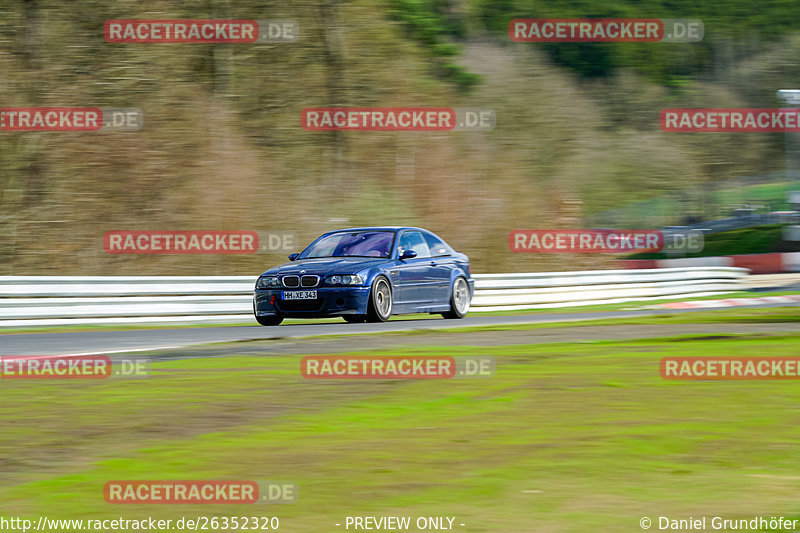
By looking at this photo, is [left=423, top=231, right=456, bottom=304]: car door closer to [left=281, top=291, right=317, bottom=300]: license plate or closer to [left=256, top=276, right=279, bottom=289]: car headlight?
[left=281, top=291, right=317, bottom=300]: license plate

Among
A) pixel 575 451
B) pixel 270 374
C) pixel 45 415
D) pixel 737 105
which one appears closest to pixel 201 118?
pixel 270 374

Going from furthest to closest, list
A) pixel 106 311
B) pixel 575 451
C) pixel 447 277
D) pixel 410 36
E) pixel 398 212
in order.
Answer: pixel 410 36
pixel 398 212
pixel 447 277
pixel 106 311
pixel 575 451

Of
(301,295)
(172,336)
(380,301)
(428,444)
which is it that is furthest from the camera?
(380,301)

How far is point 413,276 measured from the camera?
49.2 ft

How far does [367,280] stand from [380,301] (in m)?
0.48

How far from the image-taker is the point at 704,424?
5.55m

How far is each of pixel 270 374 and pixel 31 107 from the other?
691 inches

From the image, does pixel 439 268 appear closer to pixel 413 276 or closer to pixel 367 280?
pixel 413 276

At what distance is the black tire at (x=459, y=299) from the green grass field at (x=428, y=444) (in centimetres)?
791

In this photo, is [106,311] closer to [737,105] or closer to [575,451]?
[575,451]

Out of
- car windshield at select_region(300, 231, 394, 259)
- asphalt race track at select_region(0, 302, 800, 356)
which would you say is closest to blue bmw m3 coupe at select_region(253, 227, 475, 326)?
car windshield at select_region(300, 231, 394, 259)

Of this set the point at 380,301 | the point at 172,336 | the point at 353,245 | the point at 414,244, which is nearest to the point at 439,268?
the point at 414,244

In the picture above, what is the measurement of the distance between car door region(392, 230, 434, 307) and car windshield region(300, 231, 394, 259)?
0.70 feet

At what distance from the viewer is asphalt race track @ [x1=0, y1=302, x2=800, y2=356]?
32.9 feet
